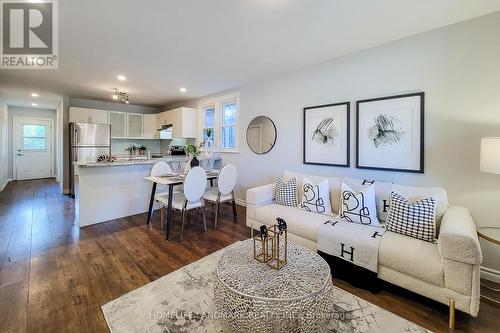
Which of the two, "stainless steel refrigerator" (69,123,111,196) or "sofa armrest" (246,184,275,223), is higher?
"stainless steel refrigerator" (69,123,111,196)

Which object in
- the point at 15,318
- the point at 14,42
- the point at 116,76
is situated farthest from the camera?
the point at 116,76

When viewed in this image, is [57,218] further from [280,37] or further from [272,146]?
[280,37]

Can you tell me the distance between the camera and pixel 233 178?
3570mm

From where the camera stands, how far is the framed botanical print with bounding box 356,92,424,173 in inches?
95.0

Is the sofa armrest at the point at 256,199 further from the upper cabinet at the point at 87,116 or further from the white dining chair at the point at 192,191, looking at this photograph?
the upper cabinet at the point at 87,116

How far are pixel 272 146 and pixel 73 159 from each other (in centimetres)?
496

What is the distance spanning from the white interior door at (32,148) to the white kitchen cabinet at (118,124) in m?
3.77

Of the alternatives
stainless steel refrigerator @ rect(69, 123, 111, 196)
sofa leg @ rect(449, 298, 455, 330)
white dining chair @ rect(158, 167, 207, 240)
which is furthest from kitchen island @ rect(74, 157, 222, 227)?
sofa leg @ rect(449, 298, 455, 330)

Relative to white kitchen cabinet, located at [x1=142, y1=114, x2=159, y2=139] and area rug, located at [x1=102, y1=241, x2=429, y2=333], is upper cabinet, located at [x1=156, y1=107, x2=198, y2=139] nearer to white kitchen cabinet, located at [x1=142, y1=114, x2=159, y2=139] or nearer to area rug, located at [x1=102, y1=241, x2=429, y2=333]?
white kitchen cabinet, located at [x1=142, y1=114, x2=159, y2=139]

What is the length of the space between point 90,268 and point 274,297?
207cm

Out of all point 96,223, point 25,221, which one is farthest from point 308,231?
point 25,221

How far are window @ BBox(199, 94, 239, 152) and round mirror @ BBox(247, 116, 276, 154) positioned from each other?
48 cm

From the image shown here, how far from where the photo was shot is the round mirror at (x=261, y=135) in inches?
153

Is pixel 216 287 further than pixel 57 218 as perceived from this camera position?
No
